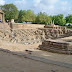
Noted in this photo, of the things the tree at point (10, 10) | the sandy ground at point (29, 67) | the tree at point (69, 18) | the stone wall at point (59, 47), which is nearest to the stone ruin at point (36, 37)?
the stone wall at point (59, 47)

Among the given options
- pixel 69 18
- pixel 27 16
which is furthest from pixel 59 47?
pixel 69 18

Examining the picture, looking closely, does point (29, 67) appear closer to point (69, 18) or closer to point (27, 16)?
point (27, 16)

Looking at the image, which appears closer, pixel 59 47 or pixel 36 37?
pixel 59 47

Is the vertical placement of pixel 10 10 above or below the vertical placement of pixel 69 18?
above

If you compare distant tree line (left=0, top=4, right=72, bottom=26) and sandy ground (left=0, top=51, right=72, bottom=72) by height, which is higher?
distant tree line (left=0, top=4, right=72, bottom=26)

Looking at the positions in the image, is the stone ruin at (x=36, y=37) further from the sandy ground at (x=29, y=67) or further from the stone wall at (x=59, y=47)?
the sandy ground at (x=29, y=67)

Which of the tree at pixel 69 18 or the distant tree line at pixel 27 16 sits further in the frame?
the tree at pixel 69 18

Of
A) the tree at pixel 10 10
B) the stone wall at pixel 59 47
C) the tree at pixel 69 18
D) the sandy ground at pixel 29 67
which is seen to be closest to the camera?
the sandy ground at pixel 29 67

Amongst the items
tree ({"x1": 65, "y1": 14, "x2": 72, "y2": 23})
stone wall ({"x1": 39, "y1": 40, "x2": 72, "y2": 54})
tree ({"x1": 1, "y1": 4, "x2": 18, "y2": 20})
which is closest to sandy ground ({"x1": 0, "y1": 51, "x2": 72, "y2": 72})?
stone wall ({"x1": 39, "y1": 40, "x2": 72, "y2": 54})

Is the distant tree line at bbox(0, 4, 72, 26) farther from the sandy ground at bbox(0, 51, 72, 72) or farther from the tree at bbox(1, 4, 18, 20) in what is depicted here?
the sandy ground at bbox(0, 51, 72, 72)

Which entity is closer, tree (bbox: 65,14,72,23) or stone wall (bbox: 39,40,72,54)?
stone wall (bbox: 39,40,72,54)

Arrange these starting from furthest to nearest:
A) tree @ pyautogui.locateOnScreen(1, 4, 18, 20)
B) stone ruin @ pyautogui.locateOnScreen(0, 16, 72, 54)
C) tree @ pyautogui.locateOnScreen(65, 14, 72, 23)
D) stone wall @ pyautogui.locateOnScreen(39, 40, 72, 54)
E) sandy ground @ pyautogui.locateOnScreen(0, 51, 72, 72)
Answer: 1. tree @ pyautogui.locateOnScreen(65, 14, 72, 23)
2. tree @ pyautogui.locateOnScreen(1, 4, 18, 20)
3. stone ruin @ pyautogui.locateOnScreen(0, 16, 72, 54)
4. stone wall @ pyautogui.locateOnScreen(39, 40, 72, 54)
5. sandy ground @ pyautogui.locateOnScreen(0, 51, 72, 72)

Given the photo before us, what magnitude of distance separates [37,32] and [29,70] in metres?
22.6

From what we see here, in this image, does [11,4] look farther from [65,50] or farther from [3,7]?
[65,50]
